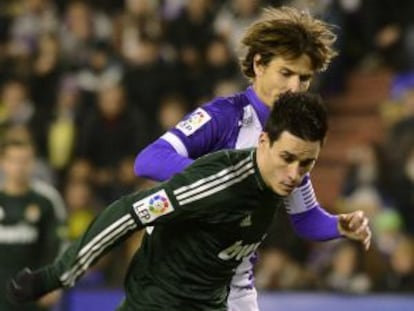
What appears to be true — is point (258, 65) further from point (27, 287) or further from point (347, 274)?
point (347, 274)

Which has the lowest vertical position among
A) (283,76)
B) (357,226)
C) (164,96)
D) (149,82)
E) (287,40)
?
(164,96)

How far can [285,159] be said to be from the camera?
4074mm

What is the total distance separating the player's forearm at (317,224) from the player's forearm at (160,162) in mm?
839

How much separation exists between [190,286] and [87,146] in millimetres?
6558

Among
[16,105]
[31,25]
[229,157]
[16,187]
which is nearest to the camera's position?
[229,157]

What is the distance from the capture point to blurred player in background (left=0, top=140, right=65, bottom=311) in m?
7.98

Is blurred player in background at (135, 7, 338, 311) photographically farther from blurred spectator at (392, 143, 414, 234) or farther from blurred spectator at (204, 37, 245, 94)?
blurred spectator at (204, 37, 245, 94)

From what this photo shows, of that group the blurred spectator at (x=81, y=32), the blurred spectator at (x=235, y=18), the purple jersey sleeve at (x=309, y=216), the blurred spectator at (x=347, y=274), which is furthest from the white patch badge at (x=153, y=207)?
the blurred spectator at (x=81, y=32)

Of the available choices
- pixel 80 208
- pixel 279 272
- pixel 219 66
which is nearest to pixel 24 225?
pixel 279 272

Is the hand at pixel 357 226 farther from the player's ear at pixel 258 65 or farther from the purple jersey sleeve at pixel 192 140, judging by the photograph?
the player's ear at pixel 258 65

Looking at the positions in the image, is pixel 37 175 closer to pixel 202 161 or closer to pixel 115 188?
pixel 115 188

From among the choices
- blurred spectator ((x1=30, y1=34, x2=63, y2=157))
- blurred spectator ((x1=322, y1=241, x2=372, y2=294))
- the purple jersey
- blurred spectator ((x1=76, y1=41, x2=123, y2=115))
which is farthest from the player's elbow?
blurred spectator ((x1=30, y1=34, x2=63, y2=157))

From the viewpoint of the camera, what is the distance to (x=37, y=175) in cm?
1087

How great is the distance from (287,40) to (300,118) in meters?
0.74
